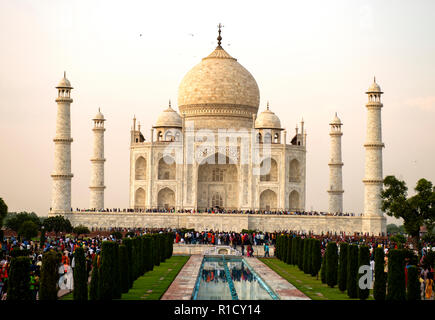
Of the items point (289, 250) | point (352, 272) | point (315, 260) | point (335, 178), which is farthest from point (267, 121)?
point (352, 272)

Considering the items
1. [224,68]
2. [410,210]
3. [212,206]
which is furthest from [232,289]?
[224,68]

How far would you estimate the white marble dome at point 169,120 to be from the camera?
45031 mm

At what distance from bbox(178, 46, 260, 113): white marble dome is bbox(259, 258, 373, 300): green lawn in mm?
20877

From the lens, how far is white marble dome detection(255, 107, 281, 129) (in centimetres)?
4406

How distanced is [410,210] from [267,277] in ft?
42.4

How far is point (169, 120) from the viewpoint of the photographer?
4512 cm

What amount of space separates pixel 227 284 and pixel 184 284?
3.57 ft

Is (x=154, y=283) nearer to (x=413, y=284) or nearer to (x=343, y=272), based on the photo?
(x=343, y=272)

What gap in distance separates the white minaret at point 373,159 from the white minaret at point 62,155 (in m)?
15.6

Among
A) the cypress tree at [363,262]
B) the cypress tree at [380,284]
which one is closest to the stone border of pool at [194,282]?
the cypress tree at [363,262]

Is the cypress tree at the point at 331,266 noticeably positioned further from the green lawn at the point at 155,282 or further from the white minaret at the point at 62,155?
the white minaret at the point at 62,155

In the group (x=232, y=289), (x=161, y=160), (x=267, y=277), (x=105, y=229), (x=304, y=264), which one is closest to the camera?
(x=232, y=289)

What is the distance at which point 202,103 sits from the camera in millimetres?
45938
